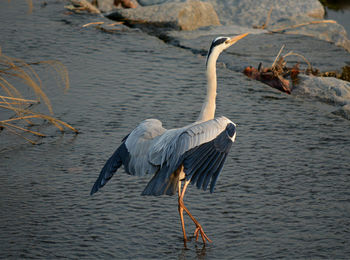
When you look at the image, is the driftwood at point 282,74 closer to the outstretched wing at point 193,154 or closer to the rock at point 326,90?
the rock at point 326,90

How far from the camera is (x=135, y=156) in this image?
4.75 m

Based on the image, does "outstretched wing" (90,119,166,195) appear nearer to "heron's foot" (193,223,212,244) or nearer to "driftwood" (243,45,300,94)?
"heron's foot" (193,223,212,244)

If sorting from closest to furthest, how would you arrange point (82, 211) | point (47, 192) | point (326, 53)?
point (82, 211)
point (47, 192)
point (326, 53)

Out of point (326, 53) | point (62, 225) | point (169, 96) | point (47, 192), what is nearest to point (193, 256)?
point (62, 225)

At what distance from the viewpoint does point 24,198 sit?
5.15 metres

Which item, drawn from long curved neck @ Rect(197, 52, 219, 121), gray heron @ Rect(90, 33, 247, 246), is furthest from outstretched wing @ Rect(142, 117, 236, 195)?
long curved neck @ Rect(197, 52, 219, 121)

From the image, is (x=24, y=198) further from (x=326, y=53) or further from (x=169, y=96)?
(x=326, y=53)

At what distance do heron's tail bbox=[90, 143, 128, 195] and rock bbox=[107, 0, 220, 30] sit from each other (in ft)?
23.6

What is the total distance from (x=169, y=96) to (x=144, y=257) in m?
3.92

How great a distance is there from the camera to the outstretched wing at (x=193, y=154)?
4.35 meters

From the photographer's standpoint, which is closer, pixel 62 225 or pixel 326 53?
pixel 62 225

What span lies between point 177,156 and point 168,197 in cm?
110

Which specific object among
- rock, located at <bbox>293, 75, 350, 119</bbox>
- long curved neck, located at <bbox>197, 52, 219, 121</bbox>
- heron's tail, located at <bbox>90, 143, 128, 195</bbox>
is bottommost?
heron's tail, located at <bbox>90, 143, 128, 195</bbox>

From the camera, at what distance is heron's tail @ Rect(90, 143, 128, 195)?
15.3ft
